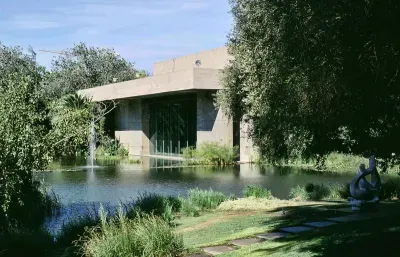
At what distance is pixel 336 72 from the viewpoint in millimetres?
5910

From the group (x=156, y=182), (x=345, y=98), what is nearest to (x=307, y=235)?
(x=345, y=98)

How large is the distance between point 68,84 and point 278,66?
49528 mm

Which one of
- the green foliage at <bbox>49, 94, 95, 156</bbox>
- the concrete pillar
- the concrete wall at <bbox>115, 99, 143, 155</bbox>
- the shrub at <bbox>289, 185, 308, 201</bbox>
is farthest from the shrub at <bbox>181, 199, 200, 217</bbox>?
the concrete wall at <bbox>115, 99, 143, 155</bbox>

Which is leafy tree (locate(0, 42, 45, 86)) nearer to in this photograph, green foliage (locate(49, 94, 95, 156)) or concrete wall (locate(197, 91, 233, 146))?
concrete wall (locate(197, 91, 233, 146))

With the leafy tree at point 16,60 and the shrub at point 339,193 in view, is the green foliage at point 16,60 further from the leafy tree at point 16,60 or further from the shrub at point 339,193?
the shrub at point 339,193

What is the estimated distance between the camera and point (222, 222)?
425 inches

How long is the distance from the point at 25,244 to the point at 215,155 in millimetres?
21412

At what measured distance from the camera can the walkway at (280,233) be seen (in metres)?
8.12

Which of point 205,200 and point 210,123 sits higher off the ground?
point 210,123

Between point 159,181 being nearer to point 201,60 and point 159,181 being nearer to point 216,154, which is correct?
point 216,154

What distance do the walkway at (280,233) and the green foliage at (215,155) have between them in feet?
66.3

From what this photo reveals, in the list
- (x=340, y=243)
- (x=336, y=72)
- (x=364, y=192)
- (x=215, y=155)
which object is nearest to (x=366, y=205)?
(x=364, y=192)

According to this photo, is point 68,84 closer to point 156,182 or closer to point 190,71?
point 190,71

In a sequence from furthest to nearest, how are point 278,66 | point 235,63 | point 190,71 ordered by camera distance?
point 190,71 < point 235,63 < point 278,66
